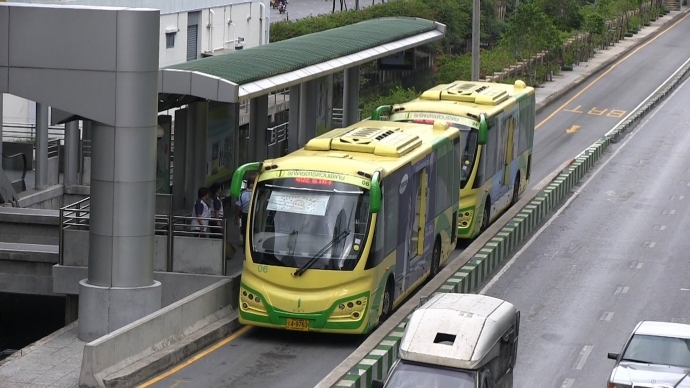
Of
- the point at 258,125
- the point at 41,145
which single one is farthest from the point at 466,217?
the point at 41,145

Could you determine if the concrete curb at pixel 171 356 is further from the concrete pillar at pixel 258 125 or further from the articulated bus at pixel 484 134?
the concrete pillar at pixel 258 125

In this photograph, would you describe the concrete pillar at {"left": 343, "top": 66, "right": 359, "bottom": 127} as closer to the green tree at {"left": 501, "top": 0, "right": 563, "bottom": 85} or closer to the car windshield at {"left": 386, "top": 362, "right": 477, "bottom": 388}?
the car windshield at {"left": 386, "top": 362, "right": 477, "bottom": 388}

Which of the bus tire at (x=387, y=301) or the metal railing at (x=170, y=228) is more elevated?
the metal railing at (x=170, y=228)

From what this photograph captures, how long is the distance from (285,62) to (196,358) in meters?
8.01

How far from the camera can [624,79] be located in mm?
64750

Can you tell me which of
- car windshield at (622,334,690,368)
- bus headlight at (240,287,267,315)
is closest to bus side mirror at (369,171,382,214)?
bus headlight at (240,287,267,315)

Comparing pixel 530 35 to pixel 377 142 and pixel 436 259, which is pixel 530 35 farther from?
pixel 377 142

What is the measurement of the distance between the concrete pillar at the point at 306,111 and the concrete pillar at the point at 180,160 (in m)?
3.91

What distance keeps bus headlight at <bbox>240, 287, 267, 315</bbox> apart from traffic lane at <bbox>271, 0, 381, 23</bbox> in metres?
70.6

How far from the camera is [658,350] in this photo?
57.0 feet

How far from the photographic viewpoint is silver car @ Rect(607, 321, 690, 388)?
16.5m

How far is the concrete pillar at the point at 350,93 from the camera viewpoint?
35.1 meters

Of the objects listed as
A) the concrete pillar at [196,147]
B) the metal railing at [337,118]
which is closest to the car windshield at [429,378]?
the concrete pillar at [196,147]

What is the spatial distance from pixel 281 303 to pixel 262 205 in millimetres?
1614
